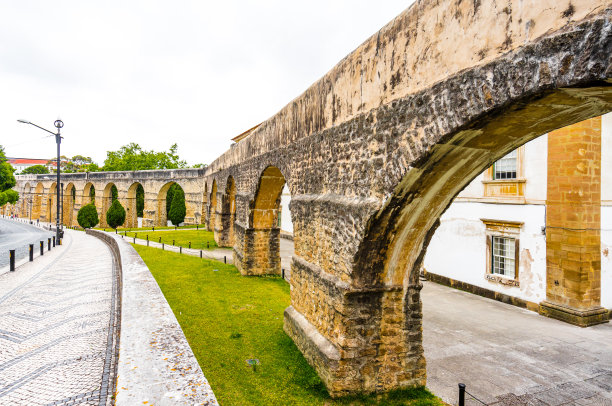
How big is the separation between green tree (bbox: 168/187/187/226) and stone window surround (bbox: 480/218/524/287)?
21.9 metres

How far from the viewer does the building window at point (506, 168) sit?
31.5ft

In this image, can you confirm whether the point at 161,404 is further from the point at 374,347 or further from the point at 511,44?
the point at 511,44

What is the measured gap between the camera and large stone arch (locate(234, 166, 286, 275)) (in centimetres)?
1068

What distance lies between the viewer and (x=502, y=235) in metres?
9.71

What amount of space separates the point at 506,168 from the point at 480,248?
245 cm

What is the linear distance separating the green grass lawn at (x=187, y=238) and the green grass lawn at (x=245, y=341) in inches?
250

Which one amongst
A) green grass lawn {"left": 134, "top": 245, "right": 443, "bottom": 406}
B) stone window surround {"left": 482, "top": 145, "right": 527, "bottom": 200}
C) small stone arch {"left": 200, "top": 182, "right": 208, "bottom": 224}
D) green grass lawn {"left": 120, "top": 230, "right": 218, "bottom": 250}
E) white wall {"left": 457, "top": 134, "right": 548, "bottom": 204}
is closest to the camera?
green grass lawn {"left": 134, "top": 245, "right": 443, "bottom": 406}

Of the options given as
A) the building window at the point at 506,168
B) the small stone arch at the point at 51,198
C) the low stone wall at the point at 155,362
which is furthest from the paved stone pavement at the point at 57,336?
the small stone arch at the point at 51,198

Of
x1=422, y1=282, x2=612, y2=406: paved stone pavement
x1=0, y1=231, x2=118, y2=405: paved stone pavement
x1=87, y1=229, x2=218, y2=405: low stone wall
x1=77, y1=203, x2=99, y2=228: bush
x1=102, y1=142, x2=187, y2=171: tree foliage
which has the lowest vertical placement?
x1=422, y1=282, x2=612, y2=406: paved stone pavement

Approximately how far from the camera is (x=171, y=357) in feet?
11.5

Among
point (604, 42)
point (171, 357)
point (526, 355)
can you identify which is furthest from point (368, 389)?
point (604, 42)

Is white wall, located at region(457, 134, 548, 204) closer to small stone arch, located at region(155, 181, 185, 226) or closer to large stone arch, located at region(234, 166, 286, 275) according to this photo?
large stone arch, located at region(234, 166, 286, 275)

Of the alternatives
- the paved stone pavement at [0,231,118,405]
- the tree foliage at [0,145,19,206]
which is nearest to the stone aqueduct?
the paved stone pavement at [0,231,118,405]

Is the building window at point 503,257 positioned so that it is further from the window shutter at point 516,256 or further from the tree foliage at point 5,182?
the tree foliage at point 5,182
